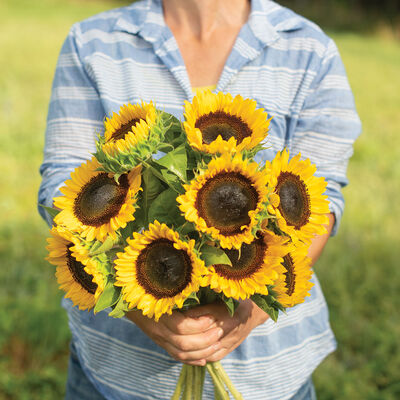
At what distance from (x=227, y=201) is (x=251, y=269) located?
16 cm

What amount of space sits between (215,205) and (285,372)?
82 cm

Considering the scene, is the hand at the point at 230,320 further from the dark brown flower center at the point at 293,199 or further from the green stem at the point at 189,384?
the dark brown flower center at the point at 293,199

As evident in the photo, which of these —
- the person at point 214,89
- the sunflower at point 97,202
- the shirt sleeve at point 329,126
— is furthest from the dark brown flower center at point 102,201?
the shirt sleeve at point 329,126

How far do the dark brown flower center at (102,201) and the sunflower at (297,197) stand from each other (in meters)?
0.30

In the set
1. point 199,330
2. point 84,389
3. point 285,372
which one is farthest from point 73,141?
point 285,372

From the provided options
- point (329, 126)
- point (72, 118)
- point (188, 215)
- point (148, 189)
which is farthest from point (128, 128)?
point (329, 126)

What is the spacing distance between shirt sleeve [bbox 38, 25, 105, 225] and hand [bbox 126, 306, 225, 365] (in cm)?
57

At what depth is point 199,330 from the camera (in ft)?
3.76

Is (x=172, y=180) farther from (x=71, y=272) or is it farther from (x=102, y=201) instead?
(x=71, y=272)

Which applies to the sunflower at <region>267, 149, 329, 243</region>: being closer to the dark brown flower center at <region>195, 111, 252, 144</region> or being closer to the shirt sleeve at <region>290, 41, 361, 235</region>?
the dark brown flower center at <region>195, 111, 252, 144</region>

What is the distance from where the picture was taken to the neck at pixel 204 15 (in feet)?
5.31

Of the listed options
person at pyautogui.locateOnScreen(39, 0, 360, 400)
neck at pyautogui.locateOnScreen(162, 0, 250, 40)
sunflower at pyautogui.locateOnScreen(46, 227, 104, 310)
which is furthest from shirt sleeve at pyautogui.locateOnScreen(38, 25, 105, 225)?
sunflower at pyautogui.locateOnScreen(46, 227, 104, 310)

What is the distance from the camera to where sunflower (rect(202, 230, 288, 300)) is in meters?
0.95

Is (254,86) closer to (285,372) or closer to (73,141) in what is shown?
(73,141)
